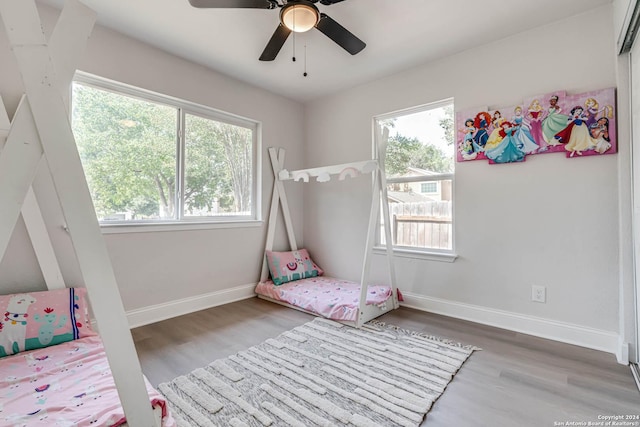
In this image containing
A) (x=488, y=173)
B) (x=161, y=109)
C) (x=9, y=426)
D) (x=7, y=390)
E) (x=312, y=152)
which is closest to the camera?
(x=9, y=426)

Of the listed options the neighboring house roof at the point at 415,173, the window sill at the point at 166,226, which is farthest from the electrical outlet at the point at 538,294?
the window sill at the point at 166,226

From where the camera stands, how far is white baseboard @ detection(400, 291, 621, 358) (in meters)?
2.11

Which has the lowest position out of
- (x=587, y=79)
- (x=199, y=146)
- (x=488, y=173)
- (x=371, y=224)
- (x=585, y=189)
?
(x=371, y=224)

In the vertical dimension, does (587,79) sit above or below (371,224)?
above

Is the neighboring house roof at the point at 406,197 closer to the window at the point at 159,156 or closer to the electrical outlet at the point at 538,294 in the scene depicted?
the electrical outlet at the point at 538,294

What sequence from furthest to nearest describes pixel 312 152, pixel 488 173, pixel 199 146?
pixel 312 152 → pixel 199 146 → pixel 488 173

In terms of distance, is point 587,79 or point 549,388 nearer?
point 549,388

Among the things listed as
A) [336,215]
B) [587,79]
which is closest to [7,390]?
[336,215]

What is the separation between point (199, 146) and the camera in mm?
3061

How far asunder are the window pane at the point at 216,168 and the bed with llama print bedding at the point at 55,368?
130 centimetres

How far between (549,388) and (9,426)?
2.56 meters

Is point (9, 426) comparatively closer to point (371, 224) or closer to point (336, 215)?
point (371, 224)

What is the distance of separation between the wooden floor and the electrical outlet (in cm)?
30

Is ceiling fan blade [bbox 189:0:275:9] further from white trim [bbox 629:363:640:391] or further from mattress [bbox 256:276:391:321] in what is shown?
white trim [bbox 629:363:640:391]
